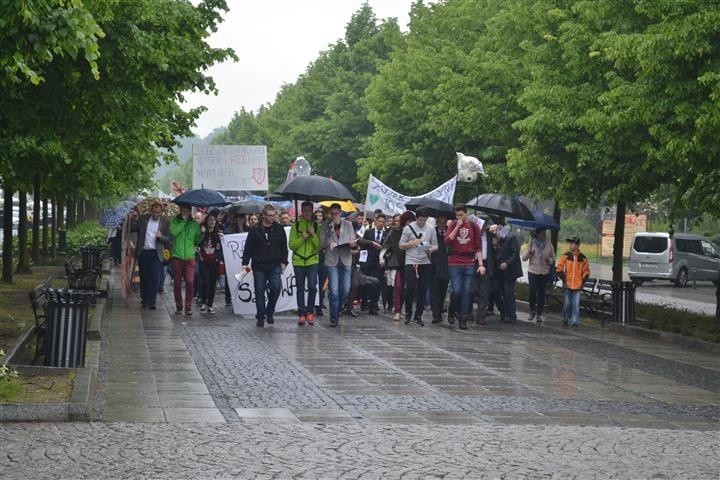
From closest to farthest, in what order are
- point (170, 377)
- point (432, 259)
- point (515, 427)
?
point (515, 427), point (170, 377), point (432, 259)

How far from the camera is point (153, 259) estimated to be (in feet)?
75.8

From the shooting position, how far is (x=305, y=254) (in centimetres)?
2047

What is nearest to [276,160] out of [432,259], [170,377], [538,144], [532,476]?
[538,144]

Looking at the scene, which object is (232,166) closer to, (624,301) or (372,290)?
(372,290)

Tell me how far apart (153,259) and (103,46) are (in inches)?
281

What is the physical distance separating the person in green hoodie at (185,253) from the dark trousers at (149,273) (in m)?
1.01

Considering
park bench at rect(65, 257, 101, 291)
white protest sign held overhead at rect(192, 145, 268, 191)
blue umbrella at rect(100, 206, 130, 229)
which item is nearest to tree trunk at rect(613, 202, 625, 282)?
park bench at rect(65, 257, 101, 291)

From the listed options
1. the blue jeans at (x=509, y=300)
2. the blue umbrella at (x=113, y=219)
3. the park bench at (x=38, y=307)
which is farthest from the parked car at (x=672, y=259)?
the park bench at (x=38, y=307)

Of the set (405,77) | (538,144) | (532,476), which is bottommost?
(532,476)

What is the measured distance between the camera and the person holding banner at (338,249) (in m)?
20.8

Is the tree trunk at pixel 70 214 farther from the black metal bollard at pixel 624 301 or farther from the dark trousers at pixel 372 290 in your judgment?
the black metal bollard at pixel 624 301

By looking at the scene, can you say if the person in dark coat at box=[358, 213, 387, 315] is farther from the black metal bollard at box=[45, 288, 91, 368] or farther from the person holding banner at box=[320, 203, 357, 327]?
the black metal bollard at box=[45, 288, 91, 368]

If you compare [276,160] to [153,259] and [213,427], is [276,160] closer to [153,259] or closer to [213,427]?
[153,259]

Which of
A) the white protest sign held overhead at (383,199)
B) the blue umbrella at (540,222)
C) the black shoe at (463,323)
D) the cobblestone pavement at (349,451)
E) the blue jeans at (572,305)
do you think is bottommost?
the cobblestone pavement at (349,451)
